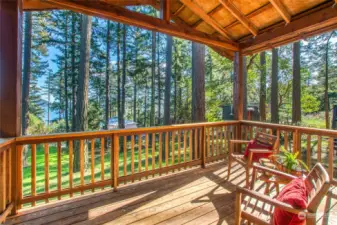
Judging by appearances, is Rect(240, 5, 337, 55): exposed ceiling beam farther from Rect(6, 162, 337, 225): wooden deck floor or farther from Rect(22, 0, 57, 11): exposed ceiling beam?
Rect(22, 0, 57, 11): exposed ceiling beam

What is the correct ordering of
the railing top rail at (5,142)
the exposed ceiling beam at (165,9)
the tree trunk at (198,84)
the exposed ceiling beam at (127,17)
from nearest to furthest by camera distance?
the railing top rail at (5,142) → the exposed ceiling beam at (127,17) → the exposed ceiling beam at (165,9) → the tree trunk at (198,84)

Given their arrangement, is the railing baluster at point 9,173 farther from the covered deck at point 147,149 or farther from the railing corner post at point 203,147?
the railing corner post at point 203,147

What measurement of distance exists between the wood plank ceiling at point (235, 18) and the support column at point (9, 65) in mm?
507

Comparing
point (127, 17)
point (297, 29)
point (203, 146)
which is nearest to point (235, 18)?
point (297, 29)

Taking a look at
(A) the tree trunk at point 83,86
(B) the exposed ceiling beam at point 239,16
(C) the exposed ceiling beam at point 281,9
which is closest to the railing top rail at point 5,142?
(B) the exposed ceiling beam at point 239,16

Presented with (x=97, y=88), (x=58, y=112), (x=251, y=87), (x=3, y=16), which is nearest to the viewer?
(x=3, y=16)

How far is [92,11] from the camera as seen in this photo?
267cm

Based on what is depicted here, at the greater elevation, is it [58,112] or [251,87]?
[251,87]

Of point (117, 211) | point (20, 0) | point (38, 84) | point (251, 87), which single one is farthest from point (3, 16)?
point (38, 84)

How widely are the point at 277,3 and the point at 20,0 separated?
354 centimetres

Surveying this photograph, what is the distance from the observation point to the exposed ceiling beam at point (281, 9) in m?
2.92

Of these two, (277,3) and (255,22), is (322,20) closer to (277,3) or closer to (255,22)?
(277,3)

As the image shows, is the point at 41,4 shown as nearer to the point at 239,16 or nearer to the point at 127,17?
the point at 127,17

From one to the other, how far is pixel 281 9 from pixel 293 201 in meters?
3.03
